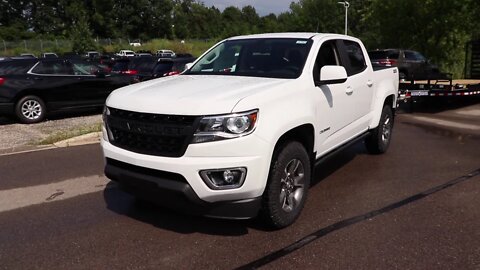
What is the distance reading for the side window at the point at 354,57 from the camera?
577cm

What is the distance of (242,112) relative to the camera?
3611mm

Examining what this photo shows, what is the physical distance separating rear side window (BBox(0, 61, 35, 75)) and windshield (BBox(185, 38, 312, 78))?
717 centimetres

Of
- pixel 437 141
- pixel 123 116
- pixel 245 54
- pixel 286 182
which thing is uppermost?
pixel 245 54

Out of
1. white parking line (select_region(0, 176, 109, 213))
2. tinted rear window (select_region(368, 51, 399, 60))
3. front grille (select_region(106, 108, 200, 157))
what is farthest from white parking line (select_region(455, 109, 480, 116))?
front grille (select_region(106, 108, 200, 157))

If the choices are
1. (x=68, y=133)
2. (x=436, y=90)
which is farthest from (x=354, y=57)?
(x=436, y=90)

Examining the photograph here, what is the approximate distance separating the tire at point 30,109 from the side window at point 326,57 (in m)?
8.10

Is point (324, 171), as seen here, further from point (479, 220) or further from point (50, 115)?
point (50, 115)

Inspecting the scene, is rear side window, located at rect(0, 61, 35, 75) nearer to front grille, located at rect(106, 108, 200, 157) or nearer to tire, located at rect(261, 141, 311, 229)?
front grille, located at rect(106, 108, 200, 157)

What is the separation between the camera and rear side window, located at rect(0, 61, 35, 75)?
35.3ft

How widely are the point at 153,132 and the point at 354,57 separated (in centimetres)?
329

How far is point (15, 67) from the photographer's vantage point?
10961 millimetres

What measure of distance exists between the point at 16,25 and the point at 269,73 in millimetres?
100030

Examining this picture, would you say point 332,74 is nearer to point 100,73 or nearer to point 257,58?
point 257,58

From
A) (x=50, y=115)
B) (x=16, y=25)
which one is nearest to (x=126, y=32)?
(x=16, y=25)
